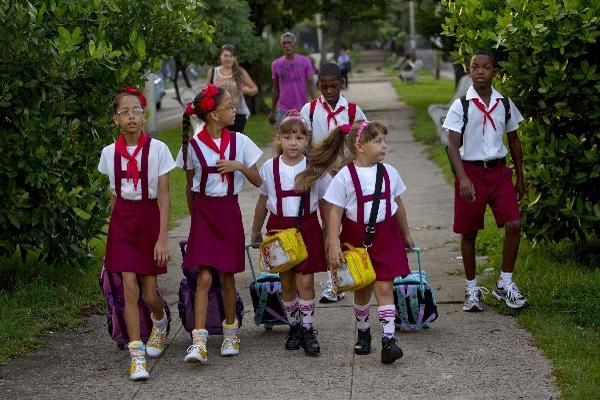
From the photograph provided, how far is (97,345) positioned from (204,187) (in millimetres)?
1259

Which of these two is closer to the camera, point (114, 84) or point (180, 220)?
point (114, 84)

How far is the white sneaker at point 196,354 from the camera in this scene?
6.37 meters

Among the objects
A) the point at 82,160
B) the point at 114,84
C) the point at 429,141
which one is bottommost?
the point at 429,141

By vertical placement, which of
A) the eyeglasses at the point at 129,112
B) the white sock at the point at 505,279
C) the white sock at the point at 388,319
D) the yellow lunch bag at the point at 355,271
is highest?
the eyeglasses at the point at 129,112

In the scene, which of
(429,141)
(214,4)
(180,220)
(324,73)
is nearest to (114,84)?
(324,73)

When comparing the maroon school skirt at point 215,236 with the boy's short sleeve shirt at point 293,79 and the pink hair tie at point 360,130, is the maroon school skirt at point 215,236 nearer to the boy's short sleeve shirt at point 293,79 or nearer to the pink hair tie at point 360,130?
the pink hair tie at point 360,130

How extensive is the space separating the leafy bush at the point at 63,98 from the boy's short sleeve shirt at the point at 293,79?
15.6ft

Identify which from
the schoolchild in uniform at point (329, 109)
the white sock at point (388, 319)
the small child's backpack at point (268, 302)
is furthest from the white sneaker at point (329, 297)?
the white sock at point (388, 319)

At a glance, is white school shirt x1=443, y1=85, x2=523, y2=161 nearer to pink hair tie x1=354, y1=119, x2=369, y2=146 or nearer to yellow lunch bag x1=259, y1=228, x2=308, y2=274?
pink hair tie x1=354, y1=119, x2=369, y2=146

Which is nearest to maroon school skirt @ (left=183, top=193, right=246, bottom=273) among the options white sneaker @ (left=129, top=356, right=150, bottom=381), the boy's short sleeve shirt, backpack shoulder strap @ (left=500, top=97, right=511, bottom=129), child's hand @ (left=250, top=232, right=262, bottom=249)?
child's hand @ (left=250, top=232, right=262, bottom=249)

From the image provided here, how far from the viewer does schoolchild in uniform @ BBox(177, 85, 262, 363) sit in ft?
21.5

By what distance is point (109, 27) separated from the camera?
8.50 metres

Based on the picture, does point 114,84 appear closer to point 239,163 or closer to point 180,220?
point 239,163

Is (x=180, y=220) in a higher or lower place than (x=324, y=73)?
lower
